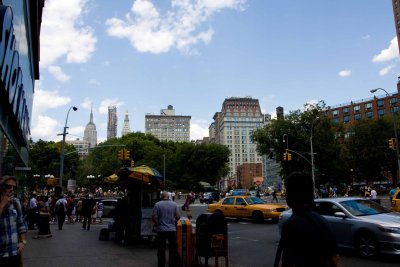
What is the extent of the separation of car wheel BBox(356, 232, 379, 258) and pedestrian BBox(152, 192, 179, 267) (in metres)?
4.79

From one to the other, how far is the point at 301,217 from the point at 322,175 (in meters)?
59.3

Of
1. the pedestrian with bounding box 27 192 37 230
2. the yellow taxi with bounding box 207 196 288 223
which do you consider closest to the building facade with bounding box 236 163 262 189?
the yellow taxi with bounding box 207 196 288 223

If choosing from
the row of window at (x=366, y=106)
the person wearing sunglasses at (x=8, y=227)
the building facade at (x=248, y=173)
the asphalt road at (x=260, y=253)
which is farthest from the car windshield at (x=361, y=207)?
the building facade at (x=248, y=173)

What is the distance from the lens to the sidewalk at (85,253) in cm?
964

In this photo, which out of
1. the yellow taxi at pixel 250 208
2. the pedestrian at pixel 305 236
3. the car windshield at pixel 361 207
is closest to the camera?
the pedestrian at pixel 305 236

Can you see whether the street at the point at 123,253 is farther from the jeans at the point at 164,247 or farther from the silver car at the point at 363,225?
the jeans at the point at 164,247

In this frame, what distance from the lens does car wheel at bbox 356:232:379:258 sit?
9.22 metres

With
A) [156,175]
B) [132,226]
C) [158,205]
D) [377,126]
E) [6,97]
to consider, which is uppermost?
[377,126]

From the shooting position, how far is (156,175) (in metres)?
14.6

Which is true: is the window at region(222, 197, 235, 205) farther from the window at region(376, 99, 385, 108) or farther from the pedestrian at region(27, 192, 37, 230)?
the window at region(376, 99, 385, 108)

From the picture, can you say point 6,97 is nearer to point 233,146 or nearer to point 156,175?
point 156,175

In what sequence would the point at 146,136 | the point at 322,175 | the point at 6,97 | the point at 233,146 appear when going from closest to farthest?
the point at 6,97
the point at 322,175
the point at 146,136
the point at 233,146

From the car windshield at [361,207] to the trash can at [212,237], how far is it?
3.99 m

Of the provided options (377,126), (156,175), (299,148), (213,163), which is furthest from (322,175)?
(156,175)
